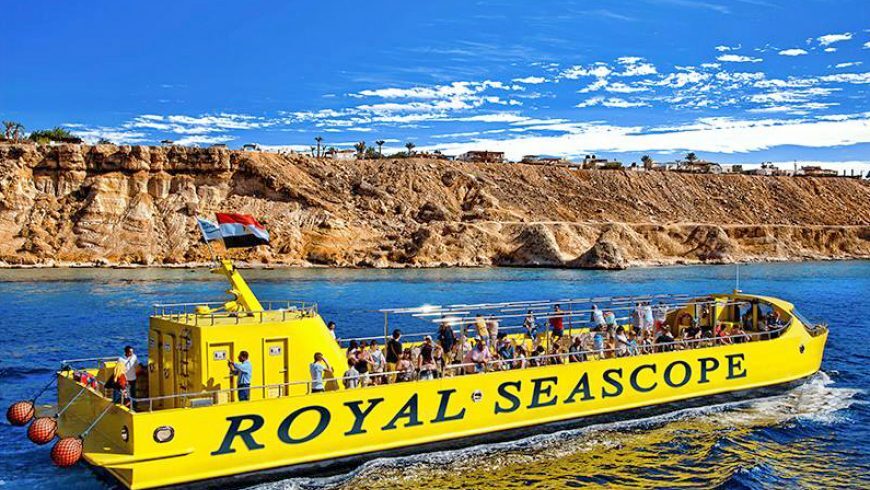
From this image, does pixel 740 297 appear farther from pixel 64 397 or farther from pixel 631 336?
pixel 64 397

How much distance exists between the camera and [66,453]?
12.6 metres

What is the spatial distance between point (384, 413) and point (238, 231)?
430 centimetres

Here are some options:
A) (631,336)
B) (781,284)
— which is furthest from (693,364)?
(781,284)

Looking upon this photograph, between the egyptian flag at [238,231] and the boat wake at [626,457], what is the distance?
4.41 m

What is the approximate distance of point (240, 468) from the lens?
526 inches

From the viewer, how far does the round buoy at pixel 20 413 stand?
571 inches

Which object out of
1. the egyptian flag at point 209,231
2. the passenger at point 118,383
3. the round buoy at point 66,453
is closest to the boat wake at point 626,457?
the passenger at point 118,383

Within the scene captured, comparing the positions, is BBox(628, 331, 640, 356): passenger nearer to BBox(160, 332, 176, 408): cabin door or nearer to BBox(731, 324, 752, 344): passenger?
BBox(731, 324, 752, 344): passenger

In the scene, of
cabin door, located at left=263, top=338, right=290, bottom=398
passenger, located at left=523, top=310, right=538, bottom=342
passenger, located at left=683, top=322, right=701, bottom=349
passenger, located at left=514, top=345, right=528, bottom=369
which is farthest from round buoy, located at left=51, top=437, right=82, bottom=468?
passenger, located at left=683, top=322, right=701, bottom=349

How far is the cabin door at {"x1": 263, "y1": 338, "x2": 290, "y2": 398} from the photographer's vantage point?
570 inches

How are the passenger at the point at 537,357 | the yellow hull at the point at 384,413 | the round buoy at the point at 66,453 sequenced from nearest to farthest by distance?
the round buoy at the point at 66,453 < the yellow hull at the point at 384,413 < the passenger at the point at 537,357

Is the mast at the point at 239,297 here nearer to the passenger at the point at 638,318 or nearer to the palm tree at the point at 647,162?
the passenger at the point at 638,318

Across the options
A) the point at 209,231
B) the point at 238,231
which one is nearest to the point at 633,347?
the point at 238,231

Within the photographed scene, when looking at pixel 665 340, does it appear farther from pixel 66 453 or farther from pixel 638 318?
pixel 66 453
